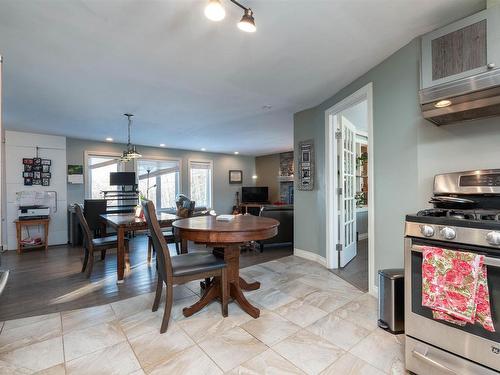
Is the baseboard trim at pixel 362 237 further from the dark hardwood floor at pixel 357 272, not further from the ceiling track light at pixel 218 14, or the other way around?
the ceiling track light at pixel 218 14

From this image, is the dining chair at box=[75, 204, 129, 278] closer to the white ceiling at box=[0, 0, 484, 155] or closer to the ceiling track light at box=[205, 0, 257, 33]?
the white ceiling at box=[0, 0, 484, 155]

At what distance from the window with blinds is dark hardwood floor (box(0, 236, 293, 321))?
2.39 m

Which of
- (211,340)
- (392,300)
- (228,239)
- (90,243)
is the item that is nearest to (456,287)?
(392,300)

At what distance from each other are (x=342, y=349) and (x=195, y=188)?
6249 mm

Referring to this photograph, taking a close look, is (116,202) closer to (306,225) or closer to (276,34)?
(306,225)

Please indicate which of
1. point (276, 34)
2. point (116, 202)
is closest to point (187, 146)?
point (116, 202)

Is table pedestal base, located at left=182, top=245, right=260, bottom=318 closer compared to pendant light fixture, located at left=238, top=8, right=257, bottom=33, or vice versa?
pendant light fixture, located at left=238, top=8, right=257, bottom=33

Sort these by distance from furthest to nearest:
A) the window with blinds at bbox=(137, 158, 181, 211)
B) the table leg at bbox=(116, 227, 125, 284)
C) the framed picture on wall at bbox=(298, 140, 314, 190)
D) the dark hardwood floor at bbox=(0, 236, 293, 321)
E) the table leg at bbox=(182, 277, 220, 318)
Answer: the window with blinds at bbox=(137, 158, 181, 211), the framed picture on wall at bbox=(298, 140, 314, 190), the table leg at bbox=(116, 227, 125, 284), the dark hardwood floor at bbox=(0, 236, 293, 321), the table leg at bbox=(182, 277, 220, 318)

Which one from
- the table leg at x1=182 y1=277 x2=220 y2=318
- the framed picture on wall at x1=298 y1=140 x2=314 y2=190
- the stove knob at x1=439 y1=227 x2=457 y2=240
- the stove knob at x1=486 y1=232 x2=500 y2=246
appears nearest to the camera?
the stove knob at x1=486 y1=232 x2=500 y2=246

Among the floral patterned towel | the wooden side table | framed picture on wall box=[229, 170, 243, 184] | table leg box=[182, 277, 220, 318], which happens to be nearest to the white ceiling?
the floral patterned towel

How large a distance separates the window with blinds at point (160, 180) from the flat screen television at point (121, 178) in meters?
0.66

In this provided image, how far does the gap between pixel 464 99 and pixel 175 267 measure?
7.52 feet

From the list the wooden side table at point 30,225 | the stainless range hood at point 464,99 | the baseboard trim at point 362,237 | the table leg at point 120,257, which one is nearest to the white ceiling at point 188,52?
the stainless range hood at point 464,99

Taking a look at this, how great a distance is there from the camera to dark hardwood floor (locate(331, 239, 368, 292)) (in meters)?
2.78
